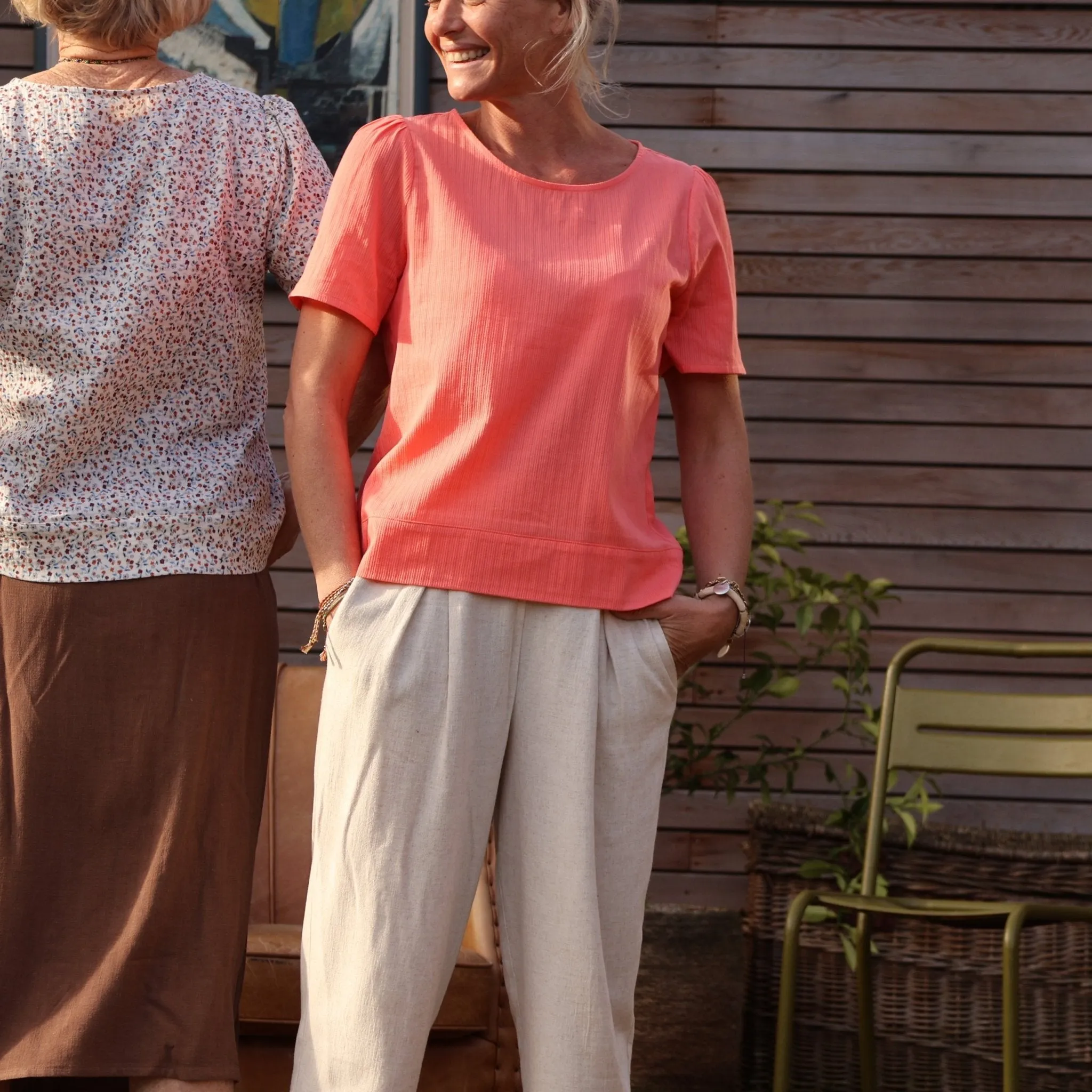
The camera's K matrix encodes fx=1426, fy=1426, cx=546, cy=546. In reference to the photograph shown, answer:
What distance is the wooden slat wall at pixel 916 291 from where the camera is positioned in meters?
3.83

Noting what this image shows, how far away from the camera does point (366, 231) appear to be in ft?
5.18

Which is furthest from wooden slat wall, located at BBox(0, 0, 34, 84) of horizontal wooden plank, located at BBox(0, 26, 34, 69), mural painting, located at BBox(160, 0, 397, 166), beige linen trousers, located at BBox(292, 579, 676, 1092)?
beige linen trousers, located at BBox(292, 579, 676, 1092)

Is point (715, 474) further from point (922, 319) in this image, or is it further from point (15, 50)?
point (15, 50)

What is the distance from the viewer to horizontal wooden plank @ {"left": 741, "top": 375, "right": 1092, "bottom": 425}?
3.87m

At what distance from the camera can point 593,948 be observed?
152 centimetres

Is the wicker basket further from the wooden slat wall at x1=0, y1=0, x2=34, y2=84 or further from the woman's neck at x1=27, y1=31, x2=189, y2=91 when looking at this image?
the wooden slat wall at x1=0, y1=0, x2=34, y2=84

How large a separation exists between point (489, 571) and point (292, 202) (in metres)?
0.57

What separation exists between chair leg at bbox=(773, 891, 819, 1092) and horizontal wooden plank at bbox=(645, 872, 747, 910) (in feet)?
5.04

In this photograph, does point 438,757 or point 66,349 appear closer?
point 438,757

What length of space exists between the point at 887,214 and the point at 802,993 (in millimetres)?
2066

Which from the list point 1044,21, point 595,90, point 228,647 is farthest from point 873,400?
point 228,647

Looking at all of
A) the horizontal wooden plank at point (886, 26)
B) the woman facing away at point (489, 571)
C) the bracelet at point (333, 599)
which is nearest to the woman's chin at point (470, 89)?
the woman facing away at point (489, 571)

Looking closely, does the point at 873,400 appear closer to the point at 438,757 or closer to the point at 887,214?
the point at 887,214

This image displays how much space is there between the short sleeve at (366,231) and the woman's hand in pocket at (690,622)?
459 millimetres
